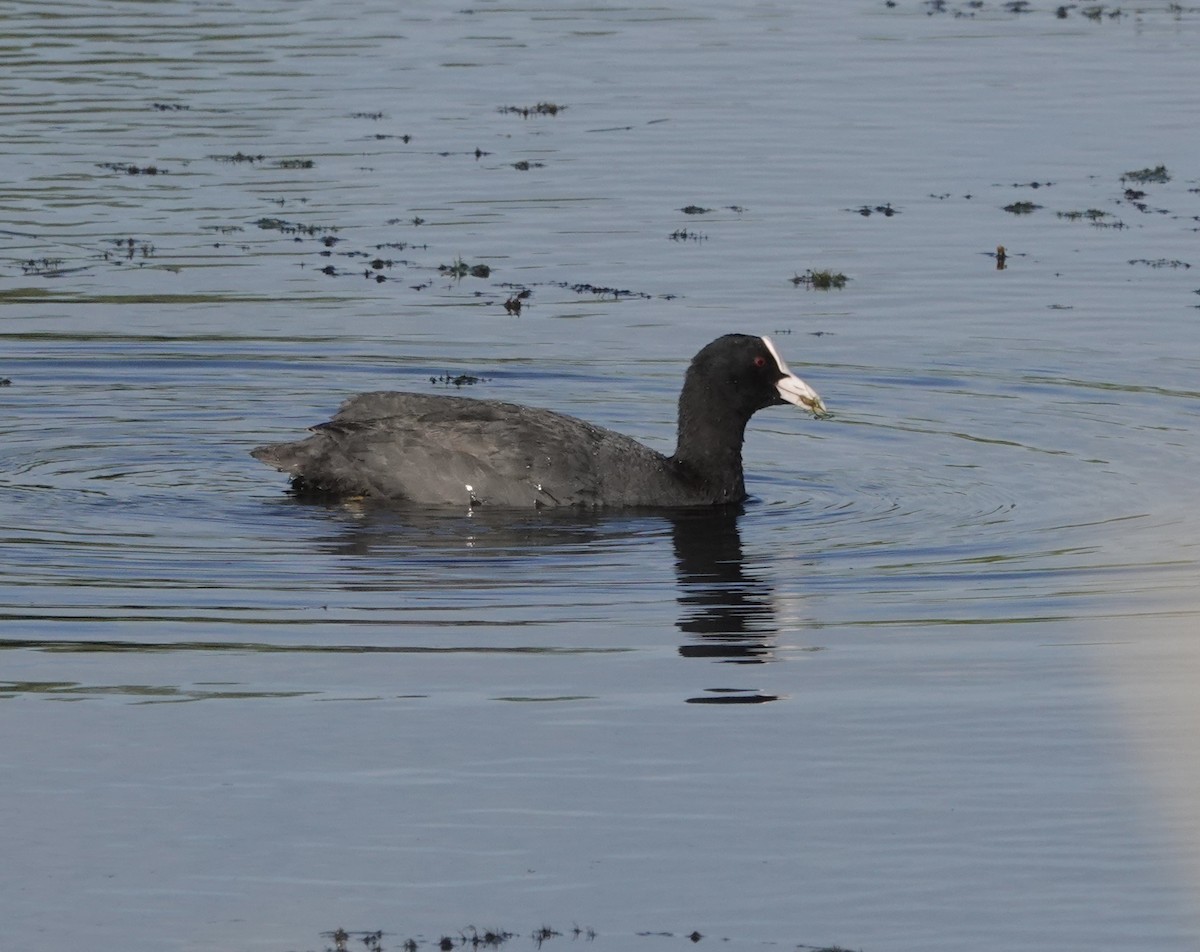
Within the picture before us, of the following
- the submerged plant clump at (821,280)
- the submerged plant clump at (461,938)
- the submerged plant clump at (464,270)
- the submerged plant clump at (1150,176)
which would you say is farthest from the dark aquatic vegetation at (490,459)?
the submerged plant clump at (1150,176)

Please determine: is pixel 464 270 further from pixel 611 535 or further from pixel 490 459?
pixel 611 535

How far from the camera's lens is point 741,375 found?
582 inches

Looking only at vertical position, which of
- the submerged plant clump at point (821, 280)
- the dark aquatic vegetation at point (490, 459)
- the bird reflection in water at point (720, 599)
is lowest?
the bird reflection in water at point (720, 599)

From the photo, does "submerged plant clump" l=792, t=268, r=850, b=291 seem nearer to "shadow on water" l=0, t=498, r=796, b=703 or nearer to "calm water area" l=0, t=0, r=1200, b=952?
"calm water area" l=0, t=0, r=1200, b=952

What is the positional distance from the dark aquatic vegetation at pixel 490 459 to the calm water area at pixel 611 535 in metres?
0.23

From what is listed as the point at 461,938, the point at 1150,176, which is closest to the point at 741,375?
the point at 461,938

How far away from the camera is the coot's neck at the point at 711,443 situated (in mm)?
14562

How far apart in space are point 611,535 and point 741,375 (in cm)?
173

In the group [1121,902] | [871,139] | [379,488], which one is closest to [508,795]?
[1121,902]

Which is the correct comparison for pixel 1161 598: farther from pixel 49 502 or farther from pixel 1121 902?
pixel 49 502

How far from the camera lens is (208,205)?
74.6ft

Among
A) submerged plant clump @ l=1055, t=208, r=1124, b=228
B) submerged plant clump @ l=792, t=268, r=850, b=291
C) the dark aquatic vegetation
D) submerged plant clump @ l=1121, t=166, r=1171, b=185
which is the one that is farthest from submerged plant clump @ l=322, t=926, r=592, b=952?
submerged plant clump @ l=1121, t=166, r=1171, b=185

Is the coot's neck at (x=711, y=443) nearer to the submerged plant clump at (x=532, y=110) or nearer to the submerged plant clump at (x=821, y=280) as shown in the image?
the submerged plant clump at (x=821, y=280)

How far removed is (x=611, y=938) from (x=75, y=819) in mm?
2022
